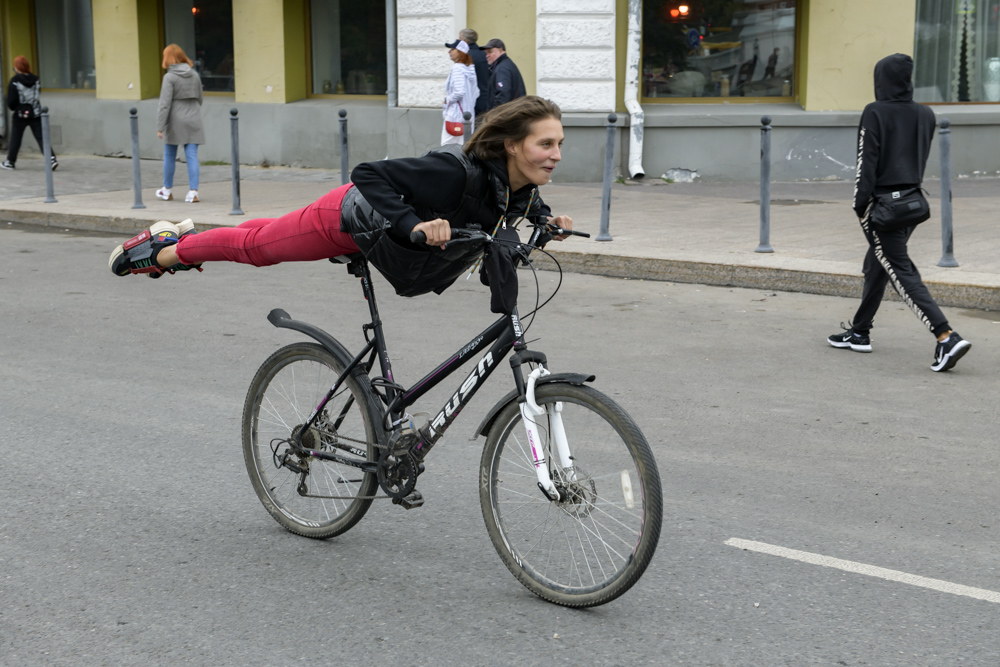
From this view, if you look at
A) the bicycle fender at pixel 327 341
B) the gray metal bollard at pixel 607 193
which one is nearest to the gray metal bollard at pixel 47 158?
the gray metal bollard at pixel 607 193

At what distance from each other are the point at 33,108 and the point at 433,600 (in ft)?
55.4

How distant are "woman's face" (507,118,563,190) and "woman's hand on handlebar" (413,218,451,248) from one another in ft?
1.48

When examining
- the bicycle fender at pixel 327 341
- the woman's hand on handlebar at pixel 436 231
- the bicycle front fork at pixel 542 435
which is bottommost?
the bicycle front fork at pixel 542 435

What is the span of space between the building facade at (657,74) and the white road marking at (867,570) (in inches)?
415

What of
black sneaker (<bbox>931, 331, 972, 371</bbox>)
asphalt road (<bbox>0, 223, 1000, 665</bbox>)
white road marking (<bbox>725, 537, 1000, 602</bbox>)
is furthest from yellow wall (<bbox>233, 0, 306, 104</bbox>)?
white road marking (<bbox>725, 537, 1000, 602</bbox>)

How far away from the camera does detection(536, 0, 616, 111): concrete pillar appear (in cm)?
1548

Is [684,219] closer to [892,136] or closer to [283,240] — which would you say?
[892,136]

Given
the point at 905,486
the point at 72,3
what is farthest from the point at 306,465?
the point at 72,3

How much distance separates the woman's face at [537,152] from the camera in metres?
3.67

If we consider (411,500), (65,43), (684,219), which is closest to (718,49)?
(684,219)

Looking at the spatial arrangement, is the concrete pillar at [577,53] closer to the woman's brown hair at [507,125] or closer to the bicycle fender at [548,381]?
the woman's brown hair at [507,125]

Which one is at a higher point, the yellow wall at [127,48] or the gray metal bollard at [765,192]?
the yellow wall at [127,48]

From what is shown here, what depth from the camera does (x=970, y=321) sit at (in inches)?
323

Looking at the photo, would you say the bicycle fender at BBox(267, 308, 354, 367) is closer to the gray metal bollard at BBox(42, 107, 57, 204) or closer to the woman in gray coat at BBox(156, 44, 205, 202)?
the woman in gray coat at BBox(156, 44, 205, 202)
